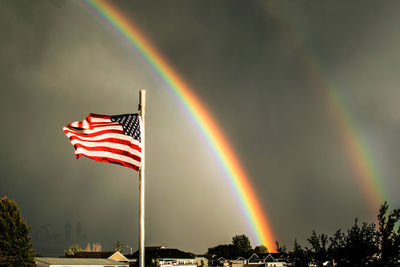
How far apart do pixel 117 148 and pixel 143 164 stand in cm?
132

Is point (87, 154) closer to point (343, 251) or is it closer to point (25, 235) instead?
point (343, 251)

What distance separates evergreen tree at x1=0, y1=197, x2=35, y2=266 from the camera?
59656 mm

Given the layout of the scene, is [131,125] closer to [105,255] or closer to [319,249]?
[319,249]

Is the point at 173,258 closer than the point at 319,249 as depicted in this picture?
No

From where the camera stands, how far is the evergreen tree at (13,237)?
5966 centimetres

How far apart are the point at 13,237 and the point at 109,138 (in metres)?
54.3

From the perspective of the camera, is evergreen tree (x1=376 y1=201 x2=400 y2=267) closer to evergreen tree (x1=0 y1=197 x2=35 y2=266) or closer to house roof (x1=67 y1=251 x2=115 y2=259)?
evergreen tree (x1=0 y1=197 x2=35 y2=266)

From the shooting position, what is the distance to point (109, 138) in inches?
535

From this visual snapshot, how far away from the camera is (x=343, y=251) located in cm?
1088

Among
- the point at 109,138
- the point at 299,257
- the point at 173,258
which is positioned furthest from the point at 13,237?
the point at 173,258

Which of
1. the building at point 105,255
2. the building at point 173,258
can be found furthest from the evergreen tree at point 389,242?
the building at point 173,258

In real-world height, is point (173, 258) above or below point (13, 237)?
below

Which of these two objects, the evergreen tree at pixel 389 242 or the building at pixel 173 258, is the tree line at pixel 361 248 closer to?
the evergreen tree at pixel 389 242

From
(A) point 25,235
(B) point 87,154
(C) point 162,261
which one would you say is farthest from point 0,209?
(C) point 162,261
